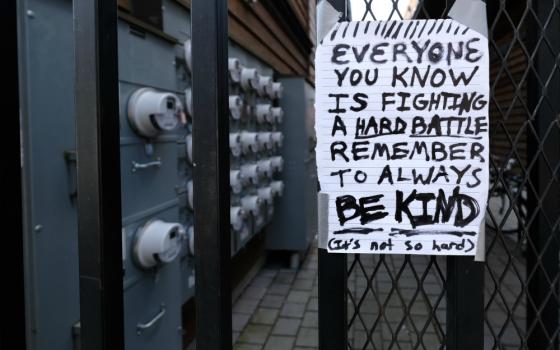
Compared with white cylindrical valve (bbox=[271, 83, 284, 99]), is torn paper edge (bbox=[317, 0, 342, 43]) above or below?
below

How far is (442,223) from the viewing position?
1.22 metres

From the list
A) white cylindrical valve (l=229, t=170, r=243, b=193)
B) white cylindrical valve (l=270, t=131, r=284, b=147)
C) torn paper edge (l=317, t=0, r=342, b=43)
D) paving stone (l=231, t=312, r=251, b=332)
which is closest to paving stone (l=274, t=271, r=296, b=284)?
paving stone (l=231, t=312, r=251, b=332)

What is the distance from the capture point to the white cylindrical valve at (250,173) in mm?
4581

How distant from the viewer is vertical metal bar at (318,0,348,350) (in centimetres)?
129

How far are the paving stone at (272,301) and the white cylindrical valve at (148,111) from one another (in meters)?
2.81

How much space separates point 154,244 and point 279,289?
3.09 meters

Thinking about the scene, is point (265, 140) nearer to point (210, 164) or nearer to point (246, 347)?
point (246, 347)

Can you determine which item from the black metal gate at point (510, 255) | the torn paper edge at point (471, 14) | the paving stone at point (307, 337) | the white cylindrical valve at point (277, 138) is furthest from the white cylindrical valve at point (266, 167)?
the torn paper edge at point (471, 14)

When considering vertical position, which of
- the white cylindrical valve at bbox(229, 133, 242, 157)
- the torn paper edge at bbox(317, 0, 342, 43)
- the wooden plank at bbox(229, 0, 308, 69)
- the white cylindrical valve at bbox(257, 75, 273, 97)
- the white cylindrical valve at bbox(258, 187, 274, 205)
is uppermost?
the wooden plank at bbox(229, 0, 308, 69)

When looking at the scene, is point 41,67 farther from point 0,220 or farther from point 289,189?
point 289,189

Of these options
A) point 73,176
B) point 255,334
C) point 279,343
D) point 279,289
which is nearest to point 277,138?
point 279,289

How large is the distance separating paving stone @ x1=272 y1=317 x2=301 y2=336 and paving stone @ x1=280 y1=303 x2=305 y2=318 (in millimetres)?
98

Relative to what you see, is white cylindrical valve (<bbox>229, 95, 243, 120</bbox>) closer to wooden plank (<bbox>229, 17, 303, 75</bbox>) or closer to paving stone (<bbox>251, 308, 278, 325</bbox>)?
wooden plank (<bbox>229, 17, 303, 75</bbox>)

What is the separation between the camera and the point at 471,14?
1.20 meters
